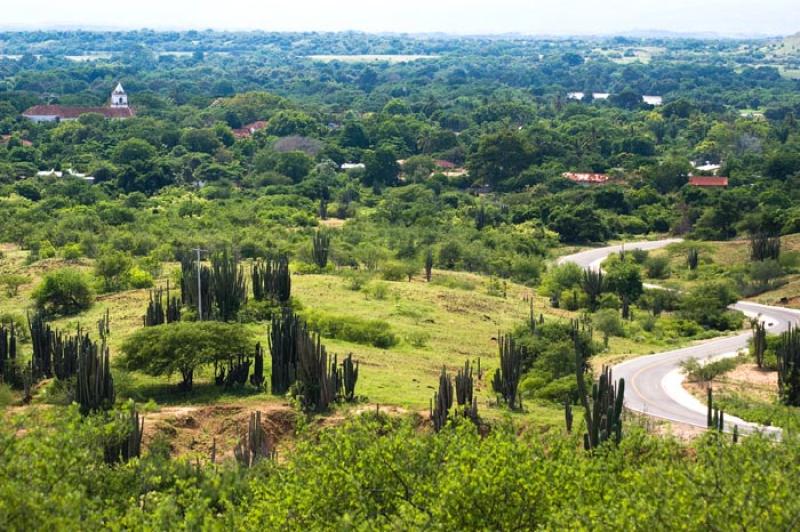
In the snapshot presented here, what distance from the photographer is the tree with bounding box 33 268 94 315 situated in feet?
183

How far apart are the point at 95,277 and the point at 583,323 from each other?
74.7 ft

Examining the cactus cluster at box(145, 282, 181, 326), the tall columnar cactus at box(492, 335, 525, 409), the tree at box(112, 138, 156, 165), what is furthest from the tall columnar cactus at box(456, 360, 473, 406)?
the tree at box(112, 138, 156, 165)

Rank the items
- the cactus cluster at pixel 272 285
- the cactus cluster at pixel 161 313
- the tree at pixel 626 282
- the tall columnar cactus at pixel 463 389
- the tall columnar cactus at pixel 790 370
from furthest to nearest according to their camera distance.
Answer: the tree at pixel 626 282 → the cactus cluster at pixel 272 285 → the cactus cluster at pixel 161 313 → the tall columnar cactus at pixel 790 370 → the tall columnar cactus at pixel 463 389

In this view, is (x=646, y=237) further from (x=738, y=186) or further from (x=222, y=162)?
(x=222, y=162)

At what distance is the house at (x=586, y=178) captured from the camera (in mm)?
115625

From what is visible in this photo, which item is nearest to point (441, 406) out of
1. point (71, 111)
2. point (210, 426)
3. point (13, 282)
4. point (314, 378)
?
point (314, 378)

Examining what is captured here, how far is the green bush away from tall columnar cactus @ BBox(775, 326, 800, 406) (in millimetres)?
14995

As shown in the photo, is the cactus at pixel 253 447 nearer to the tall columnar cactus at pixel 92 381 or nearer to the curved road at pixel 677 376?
the tall columnar cactus at pixel 92 381

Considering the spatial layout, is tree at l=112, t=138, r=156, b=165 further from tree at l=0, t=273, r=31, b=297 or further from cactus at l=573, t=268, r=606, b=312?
cactus at l=573, t=268, r=606, b=312

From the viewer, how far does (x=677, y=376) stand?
5006 cm

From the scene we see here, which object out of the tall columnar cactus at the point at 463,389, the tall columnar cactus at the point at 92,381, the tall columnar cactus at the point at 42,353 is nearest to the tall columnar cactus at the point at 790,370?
the tall columnar cactus at the point at 463,389

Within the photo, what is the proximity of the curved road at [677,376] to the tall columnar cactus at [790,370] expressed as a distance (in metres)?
2.83

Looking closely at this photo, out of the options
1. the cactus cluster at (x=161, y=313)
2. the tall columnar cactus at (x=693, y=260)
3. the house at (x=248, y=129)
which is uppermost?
the house at (x=248, y=129)

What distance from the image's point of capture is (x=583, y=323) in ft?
189
